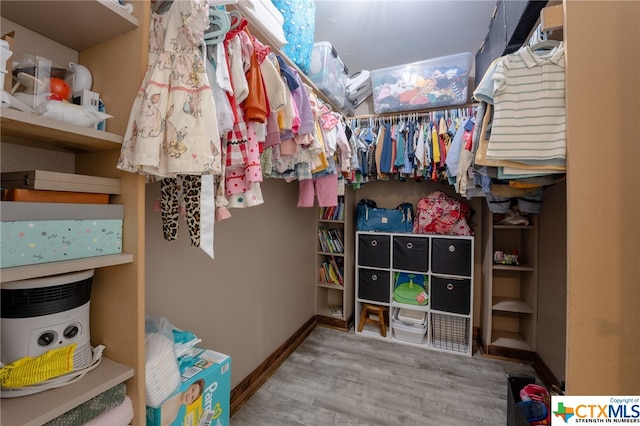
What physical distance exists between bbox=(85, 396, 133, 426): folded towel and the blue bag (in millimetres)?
2274

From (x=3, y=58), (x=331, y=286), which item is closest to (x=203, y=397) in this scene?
(x=3, y=58)

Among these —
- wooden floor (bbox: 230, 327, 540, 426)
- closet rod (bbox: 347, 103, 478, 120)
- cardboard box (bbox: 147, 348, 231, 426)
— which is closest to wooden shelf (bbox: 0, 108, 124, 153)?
cardboard box (bbox: 147, 348, 231, 426)

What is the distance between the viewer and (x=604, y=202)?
89 centimetres

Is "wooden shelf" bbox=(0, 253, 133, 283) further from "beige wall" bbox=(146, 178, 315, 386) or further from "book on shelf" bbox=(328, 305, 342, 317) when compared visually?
"book on shelf" bbox=(328, 305, 342, 317)

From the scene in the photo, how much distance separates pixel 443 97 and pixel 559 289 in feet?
5.56

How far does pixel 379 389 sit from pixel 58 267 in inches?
77.4

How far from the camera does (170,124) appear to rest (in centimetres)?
76

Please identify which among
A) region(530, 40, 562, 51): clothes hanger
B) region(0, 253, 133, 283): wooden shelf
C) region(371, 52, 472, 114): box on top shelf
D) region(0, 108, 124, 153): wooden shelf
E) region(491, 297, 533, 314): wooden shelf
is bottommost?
region(491, 297, 533, 314): wooden shelf

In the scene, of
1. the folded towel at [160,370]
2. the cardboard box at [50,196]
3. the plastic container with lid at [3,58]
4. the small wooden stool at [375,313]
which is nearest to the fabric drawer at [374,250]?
the small wooden stool at [375,313]

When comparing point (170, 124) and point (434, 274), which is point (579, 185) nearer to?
point (170, 124)

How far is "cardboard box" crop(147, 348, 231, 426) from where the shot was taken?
916mm

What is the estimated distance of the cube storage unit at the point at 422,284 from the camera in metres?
2.38

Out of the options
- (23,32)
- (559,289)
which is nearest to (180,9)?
(23,32)

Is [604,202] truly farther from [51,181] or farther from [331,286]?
[331,286]
